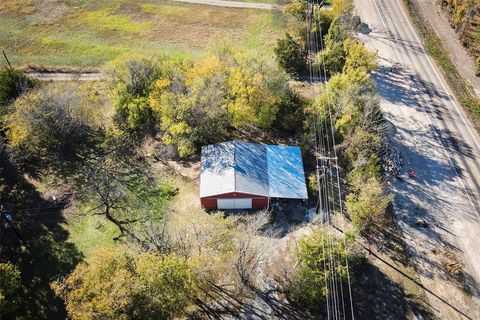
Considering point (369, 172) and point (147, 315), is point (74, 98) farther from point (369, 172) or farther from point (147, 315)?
point (369, 172)

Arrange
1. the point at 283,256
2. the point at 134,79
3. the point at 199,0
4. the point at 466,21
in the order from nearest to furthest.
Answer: the point at 283,256 → the point at 134,79 → the point at 466,21 → the point at 199,0

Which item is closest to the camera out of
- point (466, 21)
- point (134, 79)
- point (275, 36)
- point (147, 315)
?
point (147, 315)

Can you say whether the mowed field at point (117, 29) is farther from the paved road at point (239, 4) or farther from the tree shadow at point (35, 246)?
the tree shadow at point (35, 246)

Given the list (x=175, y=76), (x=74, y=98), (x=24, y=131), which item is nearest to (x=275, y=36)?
(x=175, y=76)

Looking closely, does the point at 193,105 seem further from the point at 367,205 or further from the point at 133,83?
the point at 367,205

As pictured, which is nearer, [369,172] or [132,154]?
[369,172]

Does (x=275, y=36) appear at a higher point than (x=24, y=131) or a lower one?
higher

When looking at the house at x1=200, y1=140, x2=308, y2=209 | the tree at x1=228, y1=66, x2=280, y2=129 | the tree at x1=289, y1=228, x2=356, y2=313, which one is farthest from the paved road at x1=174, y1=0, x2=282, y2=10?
the tree at x1=289, y1=228, x2=356, y2=313
